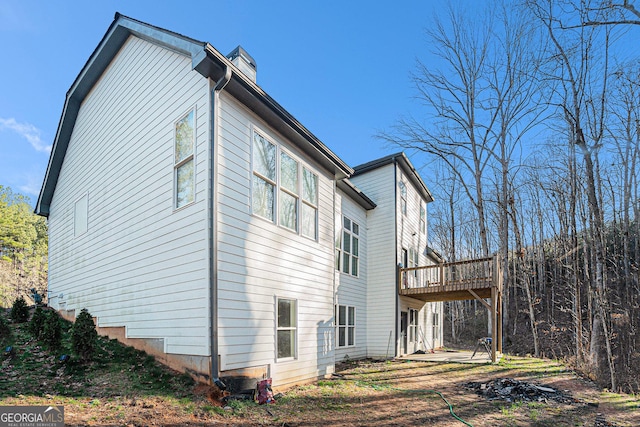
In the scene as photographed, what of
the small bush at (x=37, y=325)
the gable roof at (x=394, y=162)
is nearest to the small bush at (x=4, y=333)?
the small bush at (x=37, y=325)

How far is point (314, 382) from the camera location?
8.13 metres

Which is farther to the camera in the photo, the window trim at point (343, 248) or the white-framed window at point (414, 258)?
the white-framed window at point (414, 258)

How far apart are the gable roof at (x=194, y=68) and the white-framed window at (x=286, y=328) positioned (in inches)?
141

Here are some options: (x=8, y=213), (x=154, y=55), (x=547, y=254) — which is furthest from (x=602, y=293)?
(x=8, y=213)

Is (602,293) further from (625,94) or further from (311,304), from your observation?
(311,304)

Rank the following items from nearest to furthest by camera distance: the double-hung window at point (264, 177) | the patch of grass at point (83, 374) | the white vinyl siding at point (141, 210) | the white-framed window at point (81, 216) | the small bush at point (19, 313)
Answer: the patch of grass at point (83, 374)
the white vinyl siding at point (141, 210)
the double-hung window at point (264, 177)
the small bush at point (19, 313)
the white-framed window at point (81, 216)

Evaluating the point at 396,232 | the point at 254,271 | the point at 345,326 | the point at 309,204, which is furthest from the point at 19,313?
the point at 396,232

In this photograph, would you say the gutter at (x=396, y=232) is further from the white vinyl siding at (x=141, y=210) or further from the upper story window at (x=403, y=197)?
the white vinyl siding at (x=141, y=210)

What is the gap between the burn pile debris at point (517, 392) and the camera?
789cm

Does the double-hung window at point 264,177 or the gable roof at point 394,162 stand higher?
the gable roof at point 394,162

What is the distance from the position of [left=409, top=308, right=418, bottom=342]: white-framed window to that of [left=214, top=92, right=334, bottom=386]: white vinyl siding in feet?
27.1

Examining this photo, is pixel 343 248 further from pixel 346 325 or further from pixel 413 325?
pixel 413 325

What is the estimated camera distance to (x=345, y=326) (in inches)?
498

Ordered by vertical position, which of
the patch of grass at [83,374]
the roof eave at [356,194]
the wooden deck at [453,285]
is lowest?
the patch of grass at [83,374]
